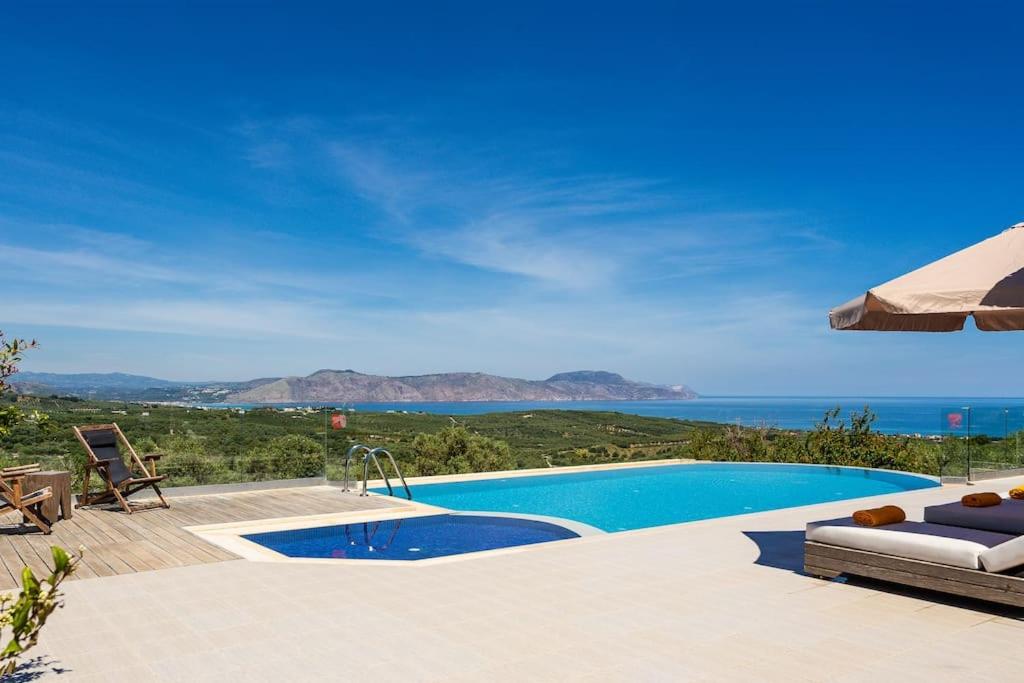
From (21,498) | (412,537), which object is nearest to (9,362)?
(21,498)

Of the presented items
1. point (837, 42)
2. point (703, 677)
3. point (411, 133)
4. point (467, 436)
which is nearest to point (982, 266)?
point (703, 677)

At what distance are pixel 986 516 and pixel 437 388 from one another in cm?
8719

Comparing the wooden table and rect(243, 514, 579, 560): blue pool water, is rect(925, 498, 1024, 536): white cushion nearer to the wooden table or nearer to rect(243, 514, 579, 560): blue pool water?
rect(243, 514, 579, 560): blue pool water

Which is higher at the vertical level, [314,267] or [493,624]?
[314,267]

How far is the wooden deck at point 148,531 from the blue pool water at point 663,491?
1.90m

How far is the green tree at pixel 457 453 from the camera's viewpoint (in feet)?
42.0

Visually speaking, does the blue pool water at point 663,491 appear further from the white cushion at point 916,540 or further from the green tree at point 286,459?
the white cushion at point 916,540

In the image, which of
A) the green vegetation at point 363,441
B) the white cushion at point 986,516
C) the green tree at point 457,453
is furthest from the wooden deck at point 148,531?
the white cushion at point 986,516

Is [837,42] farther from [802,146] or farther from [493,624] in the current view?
[493,624]

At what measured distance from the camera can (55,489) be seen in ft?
24.7

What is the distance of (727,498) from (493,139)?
10988 millimetres

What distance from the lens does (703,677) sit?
11.3 ft

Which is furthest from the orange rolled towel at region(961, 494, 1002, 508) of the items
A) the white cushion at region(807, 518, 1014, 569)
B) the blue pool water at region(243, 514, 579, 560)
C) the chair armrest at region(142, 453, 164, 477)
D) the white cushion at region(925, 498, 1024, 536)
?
the chair armrest at region(142, 453, 164, 477)

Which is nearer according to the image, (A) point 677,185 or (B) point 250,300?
(A) point 677,185
